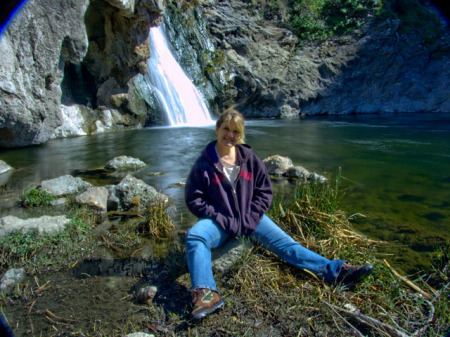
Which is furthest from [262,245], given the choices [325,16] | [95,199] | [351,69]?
[325,16]

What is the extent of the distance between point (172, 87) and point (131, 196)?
17928 mm

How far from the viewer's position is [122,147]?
13.2 metres

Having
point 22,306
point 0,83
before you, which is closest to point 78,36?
point 0,83

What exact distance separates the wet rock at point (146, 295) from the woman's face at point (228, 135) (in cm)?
164

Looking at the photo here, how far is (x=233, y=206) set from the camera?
133 inches

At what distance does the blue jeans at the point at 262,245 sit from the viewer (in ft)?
9.37

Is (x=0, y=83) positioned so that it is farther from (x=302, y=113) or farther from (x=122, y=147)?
(x=302, y=113)

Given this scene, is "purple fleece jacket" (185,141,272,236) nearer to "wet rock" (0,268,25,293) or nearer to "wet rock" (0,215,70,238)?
"wet rock" (0,268,25,293)

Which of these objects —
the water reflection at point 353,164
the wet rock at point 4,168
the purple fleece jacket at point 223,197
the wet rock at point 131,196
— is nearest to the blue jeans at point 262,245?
the purple fleece jacket at point 223,197

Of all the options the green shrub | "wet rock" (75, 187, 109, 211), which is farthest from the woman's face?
the green shrub

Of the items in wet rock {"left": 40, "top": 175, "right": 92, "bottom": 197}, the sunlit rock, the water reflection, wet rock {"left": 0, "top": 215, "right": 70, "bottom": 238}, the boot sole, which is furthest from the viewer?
the sunlit rock

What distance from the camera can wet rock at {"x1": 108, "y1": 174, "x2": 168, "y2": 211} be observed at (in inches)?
224

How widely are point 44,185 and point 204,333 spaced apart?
17.3ft

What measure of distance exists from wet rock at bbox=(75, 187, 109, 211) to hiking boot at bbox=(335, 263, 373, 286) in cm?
418
